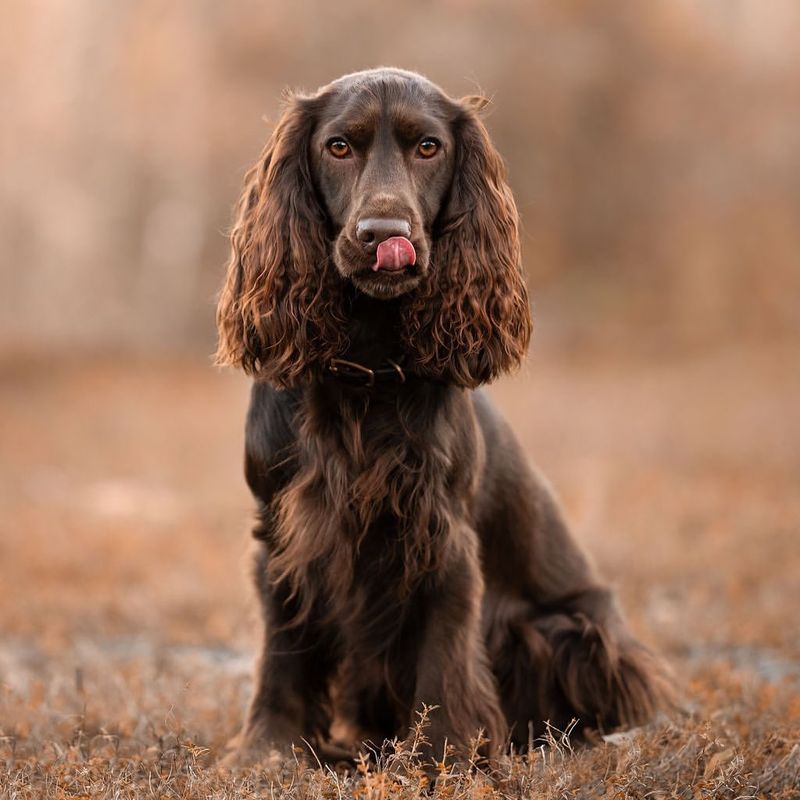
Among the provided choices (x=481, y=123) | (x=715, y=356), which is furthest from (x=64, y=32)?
(x=481, y=123)

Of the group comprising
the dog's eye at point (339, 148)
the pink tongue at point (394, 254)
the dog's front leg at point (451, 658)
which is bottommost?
the dog's front leg at point (451, 658)

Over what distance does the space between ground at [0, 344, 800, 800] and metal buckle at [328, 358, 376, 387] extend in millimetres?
514

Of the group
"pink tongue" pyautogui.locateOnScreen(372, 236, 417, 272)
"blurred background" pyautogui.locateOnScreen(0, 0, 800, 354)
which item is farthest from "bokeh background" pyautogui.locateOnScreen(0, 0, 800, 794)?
"pink tongue" pyautogui.locateOnScreen(372, 236, 417, 272)

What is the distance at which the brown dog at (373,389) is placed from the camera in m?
3.25

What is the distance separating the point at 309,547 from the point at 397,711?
593 millimetres

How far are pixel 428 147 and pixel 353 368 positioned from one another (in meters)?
0.65

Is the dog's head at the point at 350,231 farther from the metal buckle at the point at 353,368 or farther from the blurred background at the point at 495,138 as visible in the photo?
the blurred background at the point at 495,138

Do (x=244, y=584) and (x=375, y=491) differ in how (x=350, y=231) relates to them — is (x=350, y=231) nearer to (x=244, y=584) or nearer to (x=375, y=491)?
(x=375, y=491)

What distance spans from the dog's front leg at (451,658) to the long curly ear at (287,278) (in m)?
0.69

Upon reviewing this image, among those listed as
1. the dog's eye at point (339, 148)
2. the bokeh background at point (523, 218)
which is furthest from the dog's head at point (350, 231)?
the bokeh background at point (523, 218)

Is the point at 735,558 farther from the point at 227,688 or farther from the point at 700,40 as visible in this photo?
the point at 700,40

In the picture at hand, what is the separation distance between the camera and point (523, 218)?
12.8 meters

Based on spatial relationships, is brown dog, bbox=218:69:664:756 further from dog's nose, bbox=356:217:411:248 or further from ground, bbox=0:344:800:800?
ground, bbox=0:344:800:800

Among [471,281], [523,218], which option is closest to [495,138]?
[523,218]
